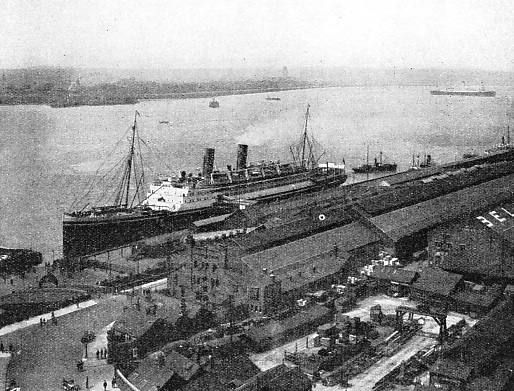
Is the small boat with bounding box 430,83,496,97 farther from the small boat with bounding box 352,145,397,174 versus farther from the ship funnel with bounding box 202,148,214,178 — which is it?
the ship funnel with bounding box 202,148,214,178

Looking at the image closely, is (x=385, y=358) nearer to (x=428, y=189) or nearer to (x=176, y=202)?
(x=428, y=189)

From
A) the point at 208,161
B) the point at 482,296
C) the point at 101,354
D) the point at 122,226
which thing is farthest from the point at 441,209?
the point at 101,354

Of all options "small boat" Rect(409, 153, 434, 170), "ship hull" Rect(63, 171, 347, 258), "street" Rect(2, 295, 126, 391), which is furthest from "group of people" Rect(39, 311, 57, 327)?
"small boat" Rect(409, 153, 434, 170)

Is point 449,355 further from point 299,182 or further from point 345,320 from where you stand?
point 299,182

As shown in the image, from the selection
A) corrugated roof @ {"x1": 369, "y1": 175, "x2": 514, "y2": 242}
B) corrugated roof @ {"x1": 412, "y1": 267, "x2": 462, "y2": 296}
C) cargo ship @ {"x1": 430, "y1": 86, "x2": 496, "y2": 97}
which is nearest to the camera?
corrugated roof @ {"x1": 412, "y1": 267, "x2": 462, "y2": 296}

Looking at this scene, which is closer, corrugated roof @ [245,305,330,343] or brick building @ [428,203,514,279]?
corrugated roof @ [245,305,330,343]
